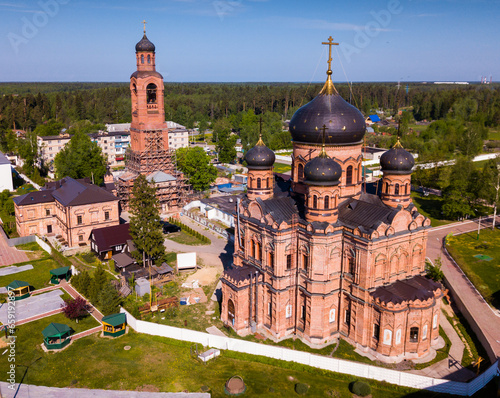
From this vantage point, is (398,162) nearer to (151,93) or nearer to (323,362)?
(323,362)

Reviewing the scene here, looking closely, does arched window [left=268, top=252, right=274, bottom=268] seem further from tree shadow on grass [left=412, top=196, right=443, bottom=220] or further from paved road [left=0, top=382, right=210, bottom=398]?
tree shadow on grass [left=412, top=196, right=443, bottom=220]

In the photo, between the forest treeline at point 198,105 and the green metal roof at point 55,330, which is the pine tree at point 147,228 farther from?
the forest treeline at point 198,105

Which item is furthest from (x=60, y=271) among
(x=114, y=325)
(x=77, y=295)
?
(x=114, y=325)

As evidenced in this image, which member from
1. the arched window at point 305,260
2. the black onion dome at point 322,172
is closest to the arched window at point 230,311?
the arched window at point 305,260

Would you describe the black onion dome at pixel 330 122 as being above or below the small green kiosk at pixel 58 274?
above

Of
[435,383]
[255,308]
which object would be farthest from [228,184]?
[435,383]

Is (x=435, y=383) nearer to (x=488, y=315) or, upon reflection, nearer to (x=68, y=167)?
(x=488, y=315)
